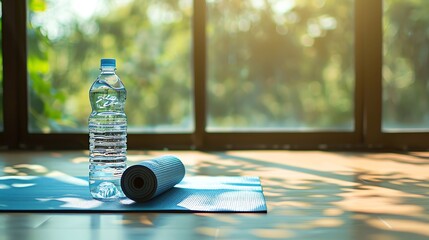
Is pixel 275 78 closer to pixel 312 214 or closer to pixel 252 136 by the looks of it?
pixel 252 136

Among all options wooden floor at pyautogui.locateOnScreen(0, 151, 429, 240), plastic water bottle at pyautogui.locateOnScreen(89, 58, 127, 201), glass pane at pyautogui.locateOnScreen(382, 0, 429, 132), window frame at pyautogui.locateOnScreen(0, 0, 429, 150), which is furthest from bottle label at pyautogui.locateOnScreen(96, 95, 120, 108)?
glass pane at pyautogui.locateOnScreen(382, 0, 429, 132)

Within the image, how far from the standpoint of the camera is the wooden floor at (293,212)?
5.81ft

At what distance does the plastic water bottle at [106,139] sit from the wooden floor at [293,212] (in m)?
0.35

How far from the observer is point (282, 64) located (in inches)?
177

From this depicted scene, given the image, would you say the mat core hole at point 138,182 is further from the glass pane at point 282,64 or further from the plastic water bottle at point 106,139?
the glass pane at point 282,64

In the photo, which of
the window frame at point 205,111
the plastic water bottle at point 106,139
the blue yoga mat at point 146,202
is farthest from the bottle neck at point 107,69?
the window frame at point 205,111

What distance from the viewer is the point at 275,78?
4.50 metres

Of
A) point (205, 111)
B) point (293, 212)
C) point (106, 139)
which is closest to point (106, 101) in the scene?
point (106, 139)

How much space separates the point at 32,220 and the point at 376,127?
2990 mm

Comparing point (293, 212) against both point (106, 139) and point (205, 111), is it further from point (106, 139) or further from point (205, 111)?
point (205, 111)

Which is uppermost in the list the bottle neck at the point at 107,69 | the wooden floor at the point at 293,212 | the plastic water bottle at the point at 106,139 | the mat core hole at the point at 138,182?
the bottle neck at the point at 107,69

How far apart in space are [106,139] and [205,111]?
214 centimetres

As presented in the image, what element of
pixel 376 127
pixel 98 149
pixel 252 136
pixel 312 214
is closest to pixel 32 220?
pixel 98 149

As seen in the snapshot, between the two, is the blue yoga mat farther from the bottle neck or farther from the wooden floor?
the bottle neck
